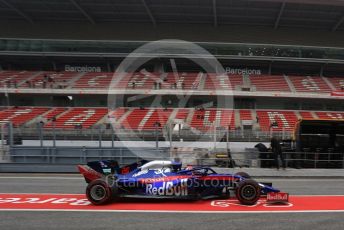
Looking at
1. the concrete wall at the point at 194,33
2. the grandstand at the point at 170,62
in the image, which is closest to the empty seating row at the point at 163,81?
the grandstand at the point at 170,62

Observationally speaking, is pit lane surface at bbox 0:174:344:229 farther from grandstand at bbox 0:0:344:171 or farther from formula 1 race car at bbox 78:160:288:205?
grandstand at bbox 0:0:344:171

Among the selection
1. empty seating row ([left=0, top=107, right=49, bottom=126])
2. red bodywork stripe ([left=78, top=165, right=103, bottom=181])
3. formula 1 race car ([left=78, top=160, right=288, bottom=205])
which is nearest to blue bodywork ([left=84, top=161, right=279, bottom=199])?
formula 1 race car ([left=78, top=160, right=288, bottom=205])

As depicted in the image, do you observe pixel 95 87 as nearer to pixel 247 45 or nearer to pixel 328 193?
pixel 247 45

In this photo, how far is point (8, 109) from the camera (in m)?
40.3

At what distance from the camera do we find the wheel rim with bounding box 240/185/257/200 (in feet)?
29.0

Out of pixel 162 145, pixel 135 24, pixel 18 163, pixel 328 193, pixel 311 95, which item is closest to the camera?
pixel 328 193

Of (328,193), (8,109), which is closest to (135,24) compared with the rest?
(8,109)

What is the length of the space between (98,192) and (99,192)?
0.03 metres

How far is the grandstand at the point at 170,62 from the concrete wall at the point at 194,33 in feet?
0.36

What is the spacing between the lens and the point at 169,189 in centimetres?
895

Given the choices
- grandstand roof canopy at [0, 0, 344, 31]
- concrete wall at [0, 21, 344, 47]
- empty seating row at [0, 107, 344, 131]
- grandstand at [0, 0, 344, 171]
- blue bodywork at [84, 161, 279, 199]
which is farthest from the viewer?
concrete wall at [0, 21, 344, 47]

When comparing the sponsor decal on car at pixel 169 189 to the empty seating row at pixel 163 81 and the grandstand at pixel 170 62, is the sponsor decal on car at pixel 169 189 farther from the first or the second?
the empty seating row at pixel 163 81

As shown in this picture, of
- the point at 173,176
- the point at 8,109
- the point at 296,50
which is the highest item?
the point at 296,50

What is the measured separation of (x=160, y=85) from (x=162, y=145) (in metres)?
22.6
